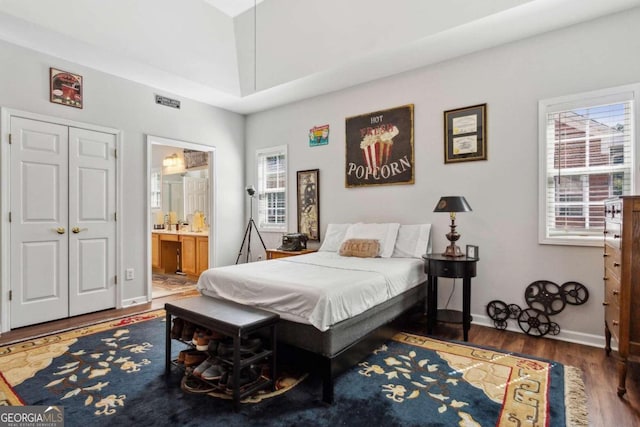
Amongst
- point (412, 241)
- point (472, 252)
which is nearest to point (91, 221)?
point (412, 241)

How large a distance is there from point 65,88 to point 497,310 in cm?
516

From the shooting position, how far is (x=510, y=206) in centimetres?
333

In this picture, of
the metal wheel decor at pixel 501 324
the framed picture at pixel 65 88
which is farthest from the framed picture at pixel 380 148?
the framed picture at pixel 65 88

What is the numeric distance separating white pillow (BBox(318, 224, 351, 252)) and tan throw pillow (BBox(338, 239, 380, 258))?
37 centimetres

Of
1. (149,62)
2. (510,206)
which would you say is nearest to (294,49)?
(149,62)

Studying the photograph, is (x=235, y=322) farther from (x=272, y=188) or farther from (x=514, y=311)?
(x=272, y=188)

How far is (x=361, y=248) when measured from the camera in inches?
146

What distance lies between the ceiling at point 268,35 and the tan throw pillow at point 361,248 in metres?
2.00

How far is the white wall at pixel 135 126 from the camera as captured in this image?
135 inches

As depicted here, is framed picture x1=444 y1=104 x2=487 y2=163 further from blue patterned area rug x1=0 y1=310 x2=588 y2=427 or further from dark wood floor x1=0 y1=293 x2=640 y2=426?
blue patterned area rug x1=0 y1=310 x2=588 y2=427

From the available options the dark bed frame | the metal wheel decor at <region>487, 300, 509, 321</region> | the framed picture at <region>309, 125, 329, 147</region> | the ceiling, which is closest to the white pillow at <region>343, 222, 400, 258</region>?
the dark bed frame

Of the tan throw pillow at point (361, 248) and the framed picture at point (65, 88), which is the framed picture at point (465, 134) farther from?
the framed picture at point (65, 88)

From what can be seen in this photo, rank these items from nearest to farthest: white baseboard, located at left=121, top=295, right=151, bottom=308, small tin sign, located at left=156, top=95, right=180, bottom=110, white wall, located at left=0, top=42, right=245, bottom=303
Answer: white wall, located at left=0, top=42, right=245, bottom=303 → white baseboard, located at left=121, top=295, right=151, bottom=308 → small tin sign, located at left=156, top=95, right=180, bottom=110

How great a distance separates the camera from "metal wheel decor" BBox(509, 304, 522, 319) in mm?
3287
